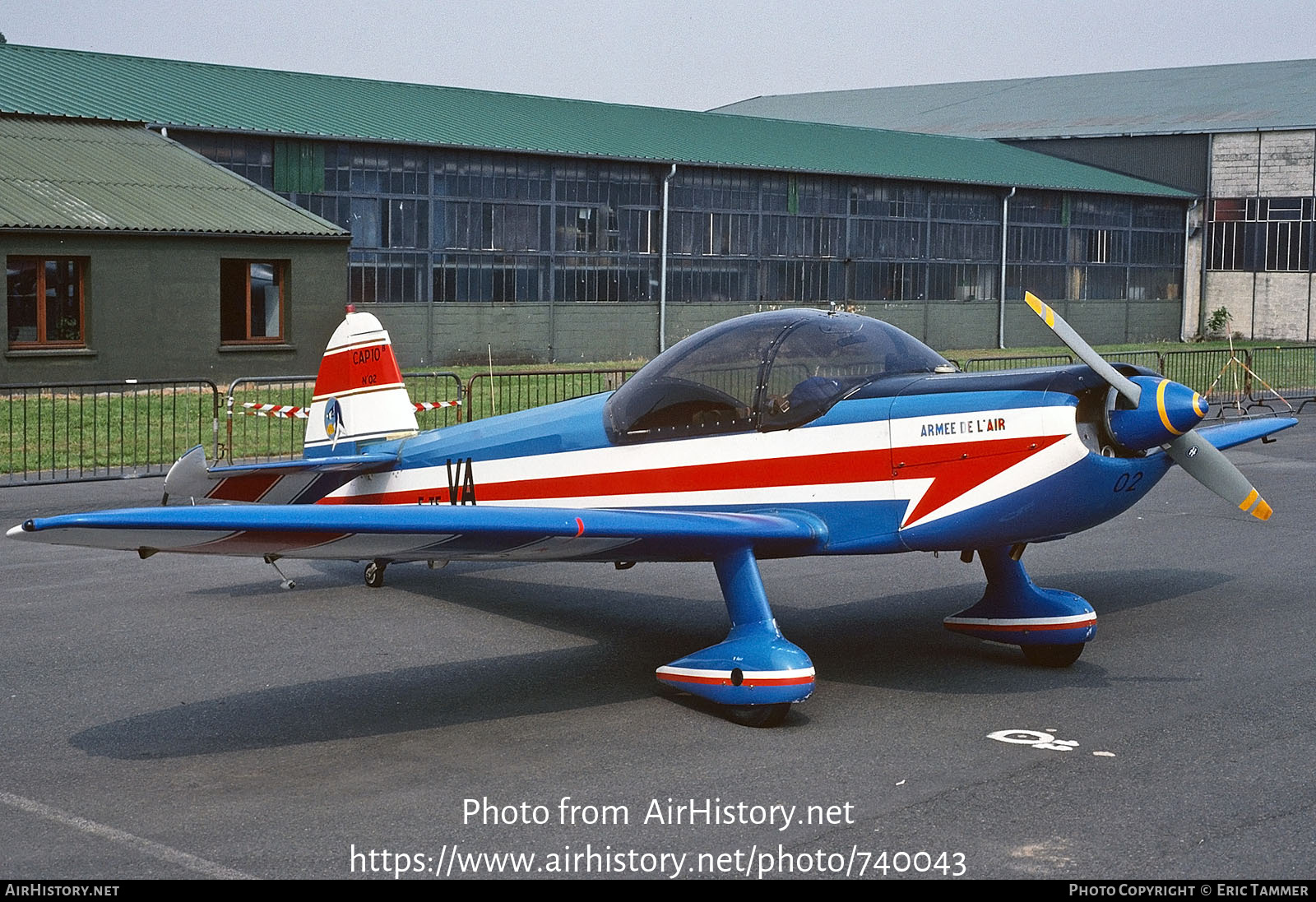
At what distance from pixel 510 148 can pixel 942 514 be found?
28.6 m

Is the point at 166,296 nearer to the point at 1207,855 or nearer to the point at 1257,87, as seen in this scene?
the point at 1207,855

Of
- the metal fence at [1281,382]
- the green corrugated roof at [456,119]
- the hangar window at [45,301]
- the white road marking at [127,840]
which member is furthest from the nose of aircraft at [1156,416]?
the green corrugated roof at [456,119]

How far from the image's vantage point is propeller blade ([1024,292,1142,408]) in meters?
6.81

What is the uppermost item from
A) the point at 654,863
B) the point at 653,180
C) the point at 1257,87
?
the point at 1257,87

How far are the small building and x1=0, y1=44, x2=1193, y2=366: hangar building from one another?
1.28 meters

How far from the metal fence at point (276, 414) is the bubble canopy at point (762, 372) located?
7115 mm

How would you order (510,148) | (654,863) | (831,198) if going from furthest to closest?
(831,198) < (510,148) < (654,863)

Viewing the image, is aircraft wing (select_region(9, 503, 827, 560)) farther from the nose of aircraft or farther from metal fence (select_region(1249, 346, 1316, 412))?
metal fence (select_region(1249, 346, 1316, 412))

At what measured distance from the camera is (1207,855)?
16.5ft

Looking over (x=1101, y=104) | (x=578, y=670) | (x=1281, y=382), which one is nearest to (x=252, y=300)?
(x=1281, y=382)

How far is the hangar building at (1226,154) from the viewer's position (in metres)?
49.8

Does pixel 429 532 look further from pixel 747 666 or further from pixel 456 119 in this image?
pixel 456 119

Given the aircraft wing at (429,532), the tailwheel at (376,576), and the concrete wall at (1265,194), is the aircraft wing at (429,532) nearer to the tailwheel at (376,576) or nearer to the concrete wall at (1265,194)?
the tailwheel at (376,576)

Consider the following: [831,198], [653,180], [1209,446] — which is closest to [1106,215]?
[831,198]
